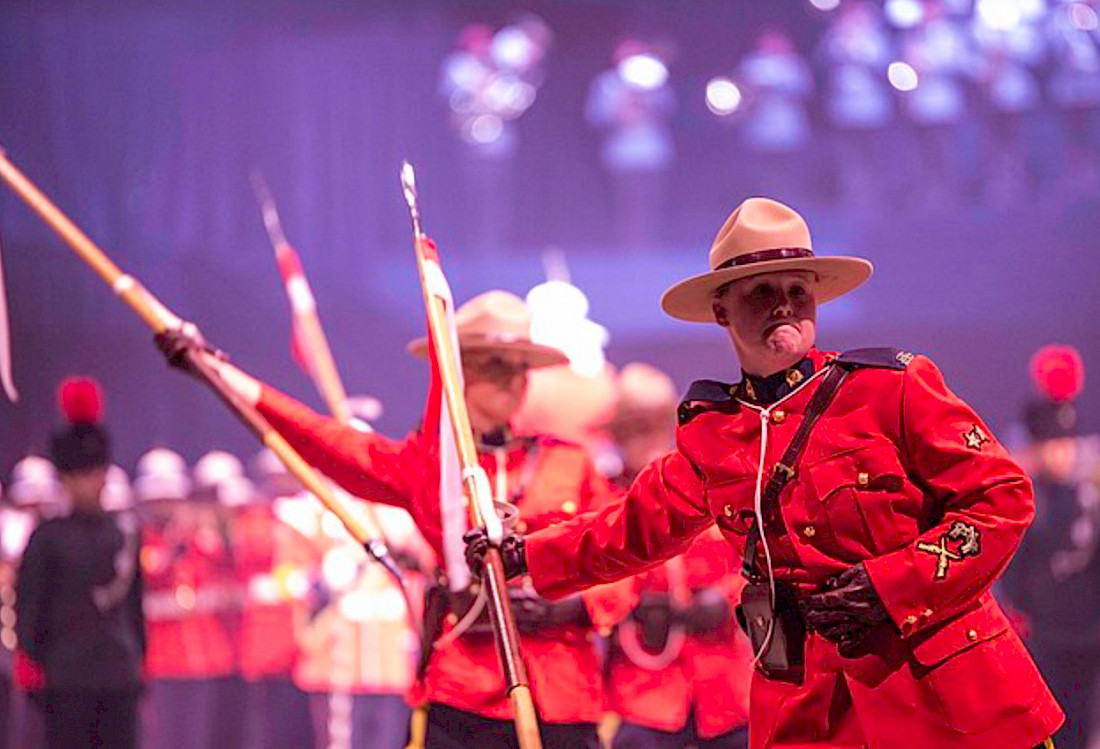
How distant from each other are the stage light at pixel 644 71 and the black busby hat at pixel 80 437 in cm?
782

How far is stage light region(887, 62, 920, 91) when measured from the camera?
1420 cm

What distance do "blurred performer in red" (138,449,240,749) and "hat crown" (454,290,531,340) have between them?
5810mm

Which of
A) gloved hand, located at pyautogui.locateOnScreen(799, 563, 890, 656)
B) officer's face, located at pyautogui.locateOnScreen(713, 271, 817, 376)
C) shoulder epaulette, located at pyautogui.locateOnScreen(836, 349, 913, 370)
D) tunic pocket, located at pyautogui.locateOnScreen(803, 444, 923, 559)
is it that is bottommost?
gloved hand, located at pyautogui.locateOnScreen(799, 563, 890, 656)

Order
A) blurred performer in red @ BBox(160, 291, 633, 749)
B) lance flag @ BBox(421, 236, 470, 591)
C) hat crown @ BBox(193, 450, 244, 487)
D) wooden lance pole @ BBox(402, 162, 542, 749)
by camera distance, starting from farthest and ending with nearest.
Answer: hat crown @ BBox(193, 450, 244, 487)
blurred performer in red @ BBox(160, 291, 633, 749)
lance flag @ BBox(421, 236, 470, 591)
wooden lance pole @ BBox(402, 162, 542, 749)

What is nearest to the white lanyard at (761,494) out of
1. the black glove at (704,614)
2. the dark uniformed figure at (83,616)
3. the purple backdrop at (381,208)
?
the black glove at (704,614)

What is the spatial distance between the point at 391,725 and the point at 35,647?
2236 millimetres

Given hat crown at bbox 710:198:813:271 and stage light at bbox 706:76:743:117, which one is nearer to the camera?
hat crown at bbox 710:198:813:271

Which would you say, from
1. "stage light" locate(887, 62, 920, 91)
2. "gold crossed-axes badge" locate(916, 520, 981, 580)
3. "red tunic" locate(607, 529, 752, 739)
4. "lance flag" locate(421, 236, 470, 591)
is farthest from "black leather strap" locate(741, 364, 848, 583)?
"stage light" locate(887, 62, 920, 91)

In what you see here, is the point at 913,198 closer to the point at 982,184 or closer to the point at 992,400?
the point at 982,184

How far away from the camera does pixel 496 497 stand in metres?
5.16

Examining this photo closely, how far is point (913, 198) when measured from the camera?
50.5 feet

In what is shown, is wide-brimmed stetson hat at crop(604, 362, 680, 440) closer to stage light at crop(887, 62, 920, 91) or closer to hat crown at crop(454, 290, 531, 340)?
hat crown at crop(454, 290, 531, 340)

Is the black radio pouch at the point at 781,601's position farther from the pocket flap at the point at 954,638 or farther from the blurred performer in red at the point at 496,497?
the blurred performer in red at the point at 496,497

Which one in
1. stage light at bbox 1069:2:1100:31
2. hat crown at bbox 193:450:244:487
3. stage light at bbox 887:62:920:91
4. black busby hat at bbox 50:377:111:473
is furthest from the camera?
stage light at bbox 887:62:920:91
